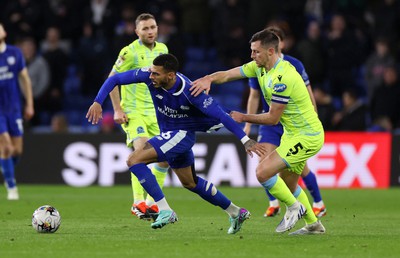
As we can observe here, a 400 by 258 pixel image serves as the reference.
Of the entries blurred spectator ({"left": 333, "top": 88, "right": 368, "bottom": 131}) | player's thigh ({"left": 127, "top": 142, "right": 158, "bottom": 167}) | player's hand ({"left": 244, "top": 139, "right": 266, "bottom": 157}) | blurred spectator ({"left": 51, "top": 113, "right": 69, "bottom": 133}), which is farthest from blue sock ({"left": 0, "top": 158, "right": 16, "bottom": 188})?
blurred spectator ({"left": 333, "top": 88, "right": 368, "bottom": 131})

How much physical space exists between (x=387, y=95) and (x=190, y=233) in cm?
1110

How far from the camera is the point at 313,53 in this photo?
22172 millimetres

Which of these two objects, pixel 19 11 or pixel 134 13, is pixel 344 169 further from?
pixel 19 11

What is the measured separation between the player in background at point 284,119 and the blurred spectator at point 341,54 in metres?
11.3

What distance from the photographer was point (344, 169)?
19984 millimetres

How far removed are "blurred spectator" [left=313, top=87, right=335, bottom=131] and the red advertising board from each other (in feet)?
3.10

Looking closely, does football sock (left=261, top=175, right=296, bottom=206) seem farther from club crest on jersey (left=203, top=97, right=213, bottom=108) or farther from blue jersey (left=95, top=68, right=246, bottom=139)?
club crest on jersey (left=203, top=97, right=213, bottom=108)

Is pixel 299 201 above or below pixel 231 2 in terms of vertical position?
below

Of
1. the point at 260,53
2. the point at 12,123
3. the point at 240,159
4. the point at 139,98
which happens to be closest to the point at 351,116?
the point at 240,159

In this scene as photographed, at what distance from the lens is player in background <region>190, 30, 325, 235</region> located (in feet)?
34.9

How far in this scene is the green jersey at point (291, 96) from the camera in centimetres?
1061

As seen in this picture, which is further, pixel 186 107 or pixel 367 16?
pixel 367 16

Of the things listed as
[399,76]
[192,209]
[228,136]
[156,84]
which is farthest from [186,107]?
[399,76]

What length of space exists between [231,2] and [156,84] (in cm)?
1252
